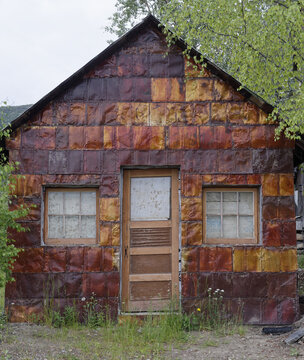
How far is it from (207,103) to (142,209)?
6.54 feet

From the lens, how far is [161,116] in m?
7.39

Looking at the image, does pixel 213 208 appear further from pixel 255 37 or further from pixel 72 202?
pixel 255 37

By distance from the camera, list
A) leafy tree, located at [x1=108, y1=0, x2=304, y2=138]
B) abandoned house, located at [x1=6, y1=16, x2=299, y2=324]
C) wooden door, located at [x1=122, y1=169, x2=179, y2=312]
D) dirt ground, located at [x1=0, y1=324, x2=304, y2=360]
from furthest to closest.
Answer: leafy tree, located at [x1=108, y1=0, x2=304, y2=138] → wooden door, located at [x1=122, y1=169, x2=179, y2=312] → abandoned house, located at [x1=6, y1=16, x2=299, y2=324] → dirt ground, located at [x1=0, y1=324, x2=304, y2=360]

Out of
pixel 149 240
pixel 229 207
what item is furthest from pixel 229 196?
pixel 149 240

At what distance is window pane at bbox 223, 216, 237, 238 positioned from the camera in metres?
7.39

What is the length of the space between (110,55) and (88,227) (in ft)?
9.10

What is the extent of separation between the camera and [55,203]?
24.3 feet

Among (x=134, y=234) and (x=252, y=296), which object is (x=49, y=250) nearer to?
(x=134, y=234)

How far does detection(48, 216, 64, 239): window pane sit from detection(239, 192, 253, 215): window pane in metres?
2.88

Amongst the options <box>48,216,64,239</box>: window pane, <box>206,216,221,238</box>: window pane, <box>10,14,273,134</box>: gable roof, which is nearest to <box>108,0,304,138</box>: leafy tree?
<box>10,14,273,134</box>: gable roof

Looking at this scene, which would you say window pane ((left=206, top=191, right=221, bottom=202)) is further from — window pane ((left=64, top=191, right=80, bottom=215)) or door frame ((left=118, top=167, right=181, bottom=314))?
window pane ((left=64, top=191, right=80, bottom=215))

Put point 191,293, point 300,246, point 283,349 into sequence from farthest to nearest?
point 300,246, point 191,293, point 283,349

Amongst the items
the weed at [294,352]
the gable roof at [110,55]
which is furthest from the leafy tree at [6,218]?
the weed at [294,352]

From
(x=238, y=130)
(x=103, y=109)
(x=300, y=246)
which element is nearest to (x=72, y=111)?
(x=103, y=109)
